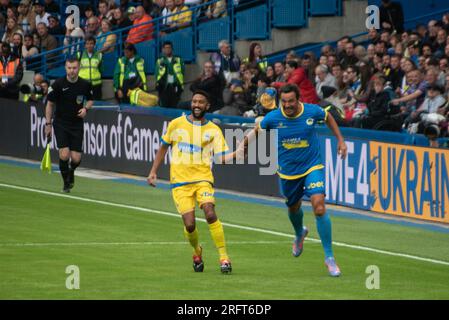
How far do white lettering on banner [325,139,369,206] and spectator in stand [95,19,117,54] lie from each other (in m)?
11.3

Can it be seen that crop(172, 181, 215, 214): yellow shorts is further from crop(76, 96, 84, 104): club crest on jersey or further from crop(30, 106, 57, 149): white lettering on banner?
crop(30, 106, 57, 149): white lettering on banner

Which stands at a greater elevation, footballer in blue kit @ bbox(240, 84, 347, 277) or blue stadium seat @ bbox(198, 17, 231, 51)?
blue stadium seat @ bbox(198, 17, 231, 51)

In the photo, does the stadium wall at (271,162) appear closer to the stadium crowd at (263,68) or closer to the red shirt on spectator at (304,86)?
the stadium crowd at (263,68)

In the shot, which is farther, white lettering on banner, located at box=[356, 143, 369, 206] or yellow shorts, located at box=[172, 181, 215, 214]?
white lettering on banner, located at box=[356, 143, 369, 206]

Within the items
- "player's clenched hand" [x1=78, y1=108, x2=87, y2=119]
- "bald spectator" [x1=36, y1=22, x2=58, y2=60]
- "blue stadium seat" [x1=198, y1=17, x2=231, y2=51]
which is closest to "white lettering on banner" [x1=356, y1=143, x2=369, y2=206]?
"player's clenched hand" [x1=78, y1=108, x2=87, y2=119]

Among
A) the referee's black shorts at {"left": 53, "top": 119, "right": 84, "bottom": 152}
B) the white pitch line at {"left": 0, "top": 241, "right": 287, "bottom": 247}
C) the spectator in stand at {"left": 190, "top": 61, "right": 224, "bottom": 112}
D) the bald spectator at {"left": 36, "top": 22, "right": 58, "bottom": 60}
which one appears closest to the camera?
the white pitch line at {"left": 0, "top": 241, "right": 287, "bottom": 247}

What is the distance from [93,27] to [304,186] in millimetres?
18434

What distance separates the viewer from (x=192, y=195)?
14023 millimetres

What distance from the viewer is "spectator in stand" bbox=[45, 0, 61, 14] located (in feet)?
112

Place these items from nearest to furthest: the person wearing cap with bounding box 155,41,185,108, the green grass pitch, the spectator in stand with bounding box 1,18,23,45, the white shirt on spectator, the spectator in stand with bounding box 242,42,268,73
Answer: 1. the green grass pitch
2. the spectator in stand with bounding box 242,42,268,73
3. the person wearing cap with bounding box 155,41,185,108
4. the spectator in stand with bounding box 1,18,23,45
5. the white shirt on spectator

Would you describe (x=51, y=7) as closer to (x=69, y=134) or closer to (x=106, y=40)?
(x=106, y=40)

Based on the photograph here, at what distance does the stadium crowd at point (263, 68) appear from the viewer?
68.6ft

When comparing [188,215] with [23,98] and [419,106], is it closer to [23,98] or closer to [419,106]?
[419,106]

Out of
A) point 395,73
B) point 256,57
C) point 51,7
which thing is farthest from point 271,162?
point 51,7
